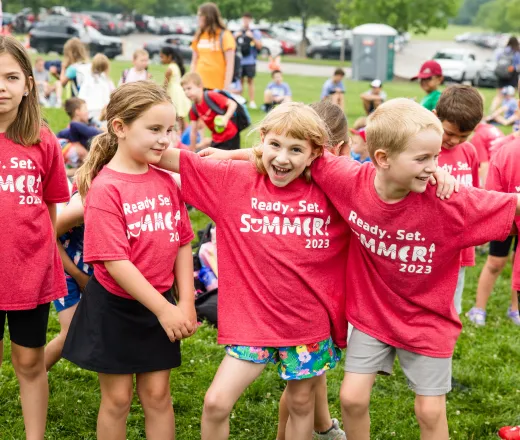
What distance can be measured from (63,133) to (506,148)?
5404 mm

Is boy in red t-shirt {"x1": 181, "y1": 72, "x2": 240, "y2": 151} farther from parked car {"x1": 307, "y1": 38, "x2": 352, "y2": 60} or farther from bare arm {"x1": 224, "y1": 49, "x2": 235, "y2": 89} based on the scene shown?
parked car {"x1": 307, "y1": 38, "x2": 352, "y2": 60}

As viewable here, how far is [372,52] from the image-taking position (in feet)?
87.2

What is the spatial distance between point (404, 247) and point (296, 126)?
0.68 m

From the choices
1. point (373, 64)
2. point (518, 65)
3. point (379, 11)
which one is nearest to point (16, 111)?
point (518, 65)

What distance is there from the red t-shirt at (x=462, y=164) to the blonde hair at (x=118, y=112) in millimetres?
2038

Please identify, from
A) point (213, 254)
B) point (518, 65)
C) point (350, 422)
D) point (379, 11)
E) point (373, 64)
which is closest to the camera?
point (350, 422)

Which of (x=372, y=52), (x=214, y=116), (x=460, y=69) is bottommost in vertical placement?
(x=460, y=69)

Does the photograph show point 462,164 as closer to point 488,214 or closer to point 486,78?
point 488,214

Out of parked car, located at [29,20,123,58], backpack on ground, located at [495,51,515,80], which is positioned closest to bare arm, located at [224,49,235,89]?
backpack on ground, located at [495,51,515,80]

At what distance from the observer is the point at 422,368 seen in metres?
3.40

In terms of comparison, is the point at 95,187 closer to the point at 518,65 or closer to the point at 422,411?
the point at 422,411

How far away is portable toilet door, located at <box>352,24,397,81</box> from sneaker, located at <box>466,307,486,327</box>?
69.4 feet

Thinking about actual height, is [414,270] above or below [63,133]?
above

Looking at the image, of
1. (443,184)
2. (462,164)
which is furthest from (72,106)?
(443,184)
